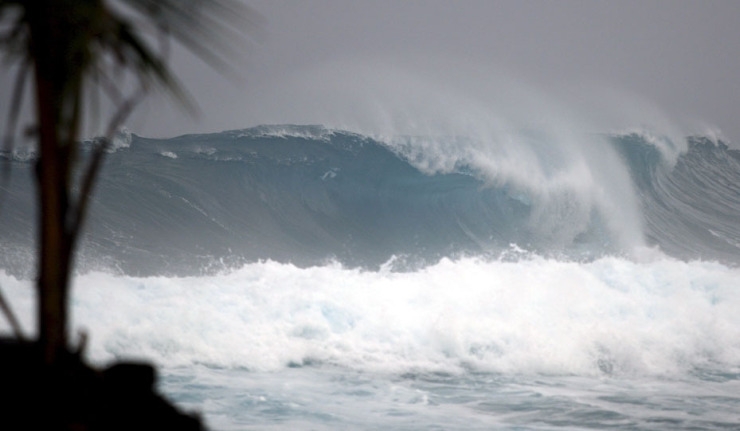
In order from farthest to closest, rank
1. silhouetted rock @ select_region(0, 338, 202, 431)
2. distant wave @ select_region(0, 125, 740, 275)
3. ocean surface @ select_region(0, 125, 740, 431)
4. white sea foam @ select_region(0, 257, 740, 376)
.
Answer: distant wave @ select_region(0, 125, 740, 275)
white sea foam @ select_region(0, 257, 740, 376)
ocean surface @ select_region(0, 125, 740, 431)
silhouetted rock @ select_region(0, 338, 202, 431)

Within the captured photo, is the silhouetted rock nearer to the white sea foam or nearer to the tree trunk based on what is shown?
the tree trunk

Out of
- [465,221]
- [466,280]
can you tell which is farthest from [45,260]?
[465,221]

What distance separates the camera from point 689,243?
19.8 m

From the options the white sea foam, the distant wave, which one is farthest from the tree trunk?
the distant wave

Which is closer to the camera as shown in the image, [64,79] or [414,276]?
[64,79]

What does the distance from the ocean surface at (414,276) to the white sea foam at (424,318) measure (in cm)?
4

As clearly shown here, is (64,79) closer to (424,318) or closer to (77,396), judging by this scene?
(77,396)

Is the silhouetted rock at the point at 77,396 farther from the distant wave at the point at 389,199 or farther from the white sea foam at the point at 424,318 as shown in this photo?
the distant wave at the point at 389,199

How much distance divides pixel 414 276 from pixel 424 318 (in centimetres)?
196

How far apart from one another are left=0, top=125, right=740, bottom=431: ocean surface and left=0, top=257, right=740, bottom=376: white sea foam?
1.7 inches

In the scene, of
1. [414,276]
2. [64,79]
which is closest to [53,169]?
[64,79]

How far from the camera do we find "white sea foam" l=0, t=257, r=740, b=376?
11070mm

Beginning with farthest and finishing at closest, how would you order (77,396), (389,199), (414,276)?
(389,199), (414,276), (77,396)

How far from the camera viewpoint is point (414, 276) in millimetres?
14547
